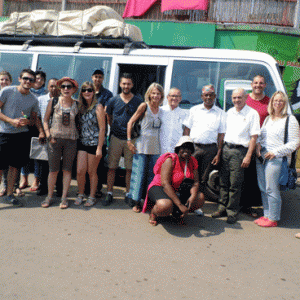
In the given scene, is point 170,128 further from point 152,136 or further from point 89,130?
point 89,130

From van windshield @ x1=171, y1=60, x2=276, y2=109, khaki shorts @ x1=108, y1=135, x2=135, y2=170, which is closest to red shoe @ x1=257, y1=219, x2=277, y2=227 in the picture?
van windshield @ x1=171, y1=60, x2=276, y2=109

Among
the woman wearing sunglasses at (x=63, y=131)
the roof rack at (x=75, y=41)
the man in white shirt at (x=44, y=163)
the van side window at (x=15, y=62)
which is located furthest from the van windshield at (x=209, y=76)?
the van side window at (x=15, y=62)

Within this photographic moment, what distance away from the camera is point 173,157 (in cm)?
436

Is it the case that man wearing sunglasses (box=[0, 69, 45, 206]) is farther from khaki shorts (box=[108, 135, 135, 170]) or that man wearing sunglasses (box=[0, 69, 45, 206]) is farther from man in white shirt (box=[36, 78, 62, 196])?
khaki shorts (box=[108, 135, 135, 170])

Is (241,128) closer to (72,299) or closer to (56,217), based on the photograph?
(56,217)

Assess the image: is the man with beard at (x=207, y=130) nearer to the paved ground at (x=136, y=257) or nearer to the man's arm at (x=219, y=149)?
the man's arm at (x=219, y=149)

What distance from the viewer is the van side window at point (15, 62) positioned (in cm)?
631

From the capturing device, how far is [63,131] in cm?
476

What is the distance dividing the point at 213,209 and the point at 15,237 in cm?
297

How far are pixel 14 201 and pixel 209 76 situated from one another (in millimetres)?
3545

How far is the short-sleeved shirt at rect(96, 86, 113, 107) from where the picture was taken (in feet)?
17.4

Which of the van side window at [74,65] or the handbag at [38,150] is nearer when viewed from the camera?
the handbag at [38,150]

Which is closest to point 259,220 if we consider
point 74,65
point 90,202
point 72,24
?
point 90,202

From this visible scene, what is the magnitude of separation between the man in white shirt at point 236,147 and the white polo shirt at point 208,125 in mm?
117
